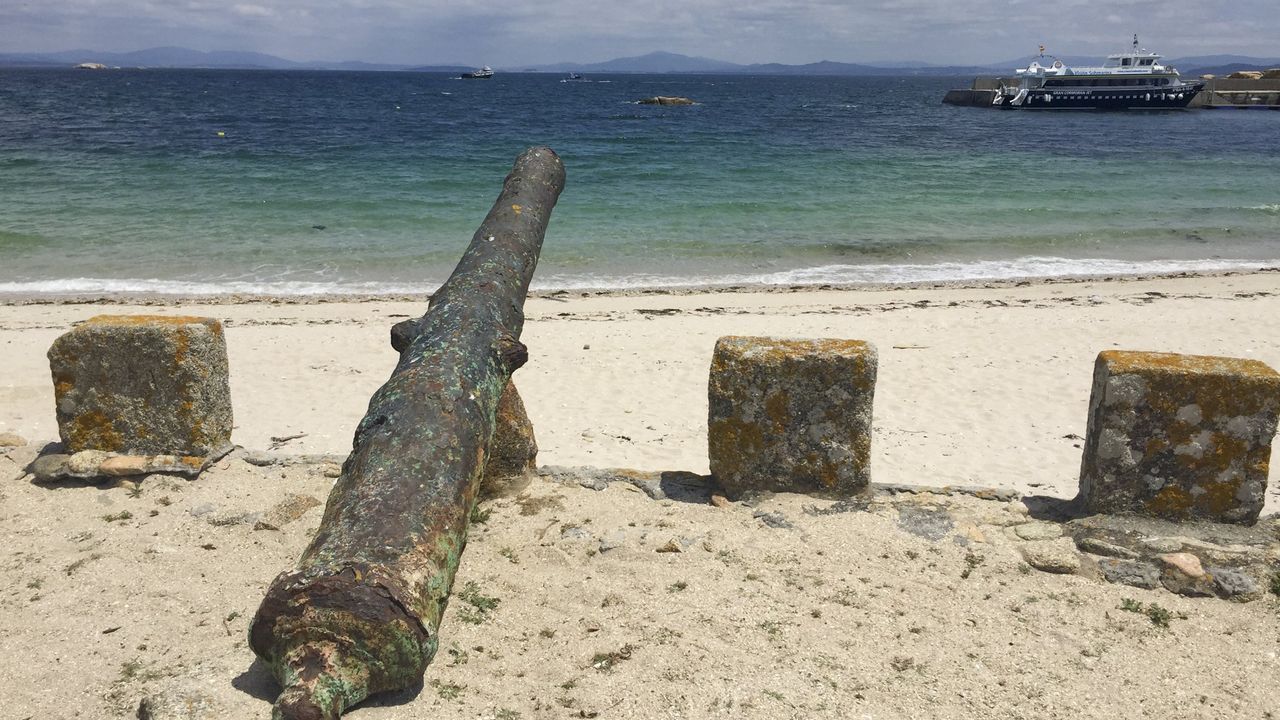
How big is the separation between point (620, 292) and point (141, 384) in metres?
8.96

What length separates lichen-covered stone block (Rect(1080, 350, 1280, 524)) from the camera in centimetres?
442

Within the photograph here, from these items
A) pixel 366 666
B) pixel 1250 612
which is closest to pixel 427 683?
pixel 366 666

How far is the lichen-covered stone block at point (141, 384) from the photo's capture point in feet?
17.3

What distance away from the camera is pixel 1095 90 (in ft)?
228

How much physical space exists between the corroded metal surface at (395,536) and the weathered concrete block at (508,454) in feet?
2.83

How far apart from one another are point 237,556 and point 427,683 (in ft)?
5.38

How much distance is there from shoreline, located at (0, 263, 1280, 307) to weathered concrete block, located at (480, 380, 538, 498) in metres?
8.35

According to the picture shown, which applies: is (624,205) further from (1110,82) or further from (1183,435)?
(1110,82)

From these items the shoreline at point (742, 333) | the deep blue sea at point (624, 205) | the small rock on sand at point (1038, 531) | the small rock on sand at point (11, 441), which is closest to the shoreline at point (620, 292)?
the shoreline at point (742, 333)

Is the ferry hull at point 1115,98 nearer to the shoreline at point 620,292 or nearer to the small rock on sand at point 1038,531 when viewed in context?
the shoreline at point 620,292

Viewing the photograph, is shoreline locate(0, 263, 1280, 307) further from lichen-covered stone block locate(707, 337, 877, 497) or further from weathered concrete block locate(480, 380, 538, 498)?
lichen-covered stone block locate(707, 337, 877, 497)

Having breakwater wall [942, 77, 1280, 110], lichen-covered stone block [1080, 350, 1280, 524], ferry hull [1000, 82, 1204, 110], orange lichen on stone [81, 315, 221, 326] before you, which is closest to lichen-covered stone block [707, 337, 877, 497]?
lichen-covered stone block [1080, 350, 1280, 524]

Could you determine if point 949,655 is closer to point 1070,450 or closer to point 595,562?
point 595,562

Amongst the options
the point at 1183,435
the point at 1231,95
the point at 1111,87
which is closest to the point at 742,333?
the point at 1183,435
